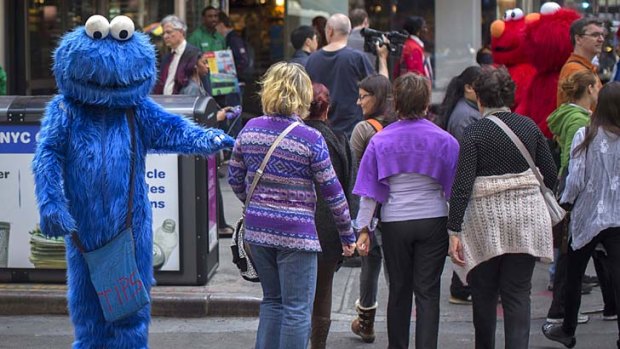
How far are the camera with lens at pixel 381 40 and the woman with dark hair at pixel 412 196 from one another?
3.95 m

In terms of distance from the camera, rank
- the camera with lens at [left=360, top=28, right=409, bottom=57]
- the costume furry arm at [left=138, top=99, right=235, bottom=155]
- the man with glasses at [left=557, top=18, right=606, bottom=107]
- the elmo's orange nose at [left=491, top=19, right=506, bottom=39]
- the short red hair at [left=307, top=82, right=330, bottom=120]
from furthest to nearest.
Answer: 1. the elmo's orange nose at [left=491, top=19, right=506, bottom=39]
2. the camera with lens at [left=360, top=28, right=409, bottom=57]
3. the man with glasses at [left=557, top=18, right=606, bottom=107]
4. the short red hair at [left=307, top=82, right=330, bottom=120]
5. the costume furry arm at [left=138, top=99, right=235, bottom=155]

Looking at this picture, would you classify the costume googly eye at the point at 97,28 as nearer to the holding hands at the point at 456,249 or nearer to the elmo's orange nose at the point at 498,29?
the holding hands at the point at 456,249

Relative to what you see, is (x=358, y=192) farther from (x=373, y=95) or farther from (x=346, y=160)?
(x=373, y=95)

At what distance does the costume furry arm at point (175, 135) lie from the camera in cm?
582

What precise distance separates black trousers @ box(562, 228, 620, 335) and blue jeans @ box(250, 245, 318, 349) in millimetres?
1872

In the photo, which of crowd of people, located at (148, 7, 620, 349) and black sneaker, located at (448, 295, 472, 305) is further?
black sneaker, located at (448, 295, 472, 305)

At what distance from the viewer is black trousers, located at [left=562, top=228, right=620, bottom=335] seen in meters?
6.34

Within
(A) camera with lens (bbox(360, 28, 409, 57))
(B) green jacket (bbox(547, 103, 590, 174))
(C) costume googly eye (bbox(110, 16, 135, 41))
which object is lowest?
(B) green jacket (bbox(547, 103, 590, 174))

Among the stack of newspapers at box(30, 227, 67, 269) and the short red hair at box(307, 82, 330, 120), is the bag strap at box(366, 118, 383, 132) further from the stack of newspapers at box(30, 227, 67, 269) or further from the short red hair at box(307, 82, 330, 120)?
the stack of newspapers at box(30, 227, 67, 269)

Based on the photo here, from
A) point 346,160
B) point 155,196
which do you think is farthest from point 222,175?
point 346,160

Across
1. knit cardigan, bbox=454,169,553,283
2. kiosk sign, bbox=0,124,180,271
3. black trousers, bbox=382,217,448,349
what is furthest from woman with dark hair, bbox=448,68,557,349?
kiosk sign, bbox=0,124,180,271

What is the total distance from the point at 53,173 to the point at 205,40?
25.1 feet

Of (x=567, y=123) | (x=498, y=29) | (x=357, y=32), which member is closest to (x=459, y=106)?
(x=567, y=123)

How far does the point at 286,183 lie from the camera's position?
546 cm
